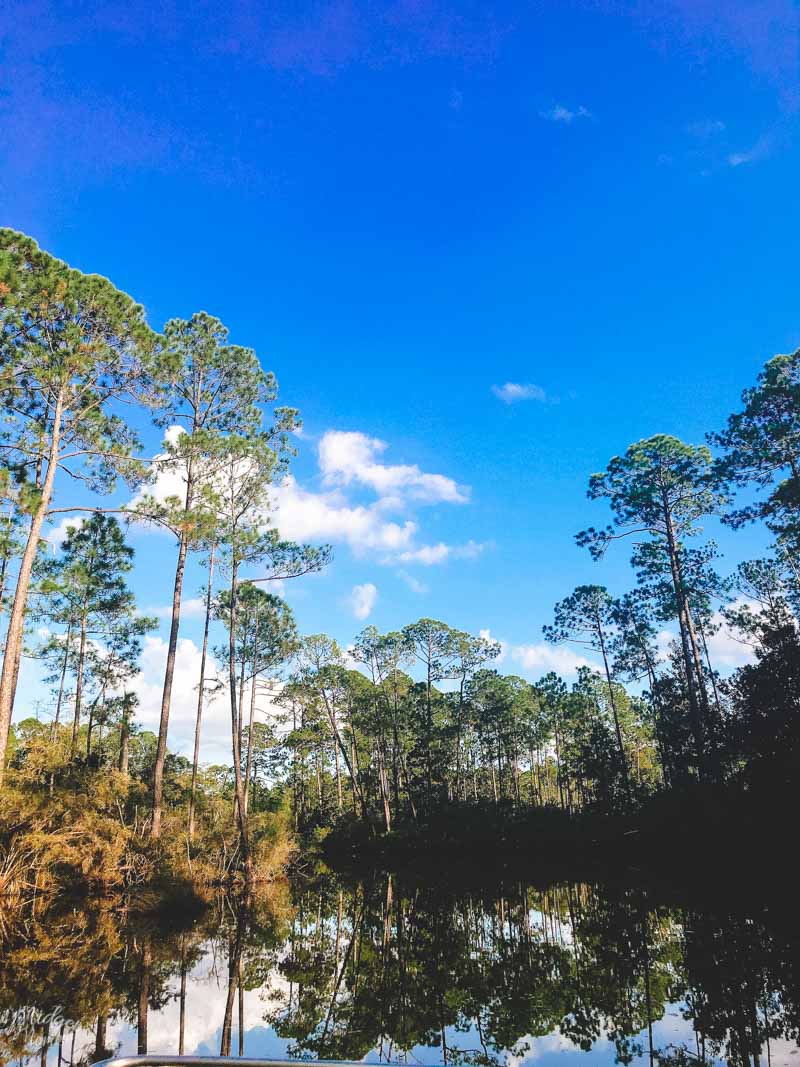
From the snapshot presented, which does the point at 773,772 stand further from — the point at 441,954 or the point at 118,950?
the point at 118,950

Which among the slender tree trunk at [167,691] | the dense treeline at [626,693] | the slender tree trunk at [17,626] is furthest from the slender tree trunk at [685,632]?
the slender tree trunk at [17,626]

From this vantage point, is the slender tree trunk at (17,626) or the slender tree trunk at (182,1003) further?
the slender tree trunk at (17,626)

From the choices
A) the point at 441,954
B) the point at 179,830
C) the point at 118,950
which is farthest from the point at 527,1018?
the point at 179,830

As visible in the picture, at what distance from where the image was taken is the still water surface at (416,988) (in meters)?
5.75

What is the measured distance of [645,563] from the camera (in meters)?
21.4

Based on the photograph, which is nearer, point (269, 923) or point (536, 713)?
point (269, 923)

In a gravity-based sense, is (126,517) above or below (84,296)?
below

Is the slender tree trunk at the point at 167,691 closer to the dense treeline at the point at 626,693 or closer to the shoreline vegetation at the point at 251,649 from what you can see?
the shoreline vegetation at the point at 251,649

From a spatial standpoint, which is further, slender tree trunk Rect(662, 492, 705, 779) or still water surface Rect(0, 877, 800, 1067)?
slender tree trunk Rect(662, 492, 705, 779)

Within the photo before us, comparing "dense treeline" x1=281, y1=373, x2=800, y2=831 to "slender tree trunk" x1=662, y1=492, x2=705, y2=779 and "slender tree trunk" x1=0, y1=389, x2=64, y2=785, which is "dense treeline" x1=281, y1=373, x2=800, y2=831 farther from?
"slender tree trunk" x1=0, y1=389, x2=64, y2=785

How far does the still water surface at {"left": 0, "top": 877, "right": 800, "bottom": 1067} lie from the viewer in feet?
18.9

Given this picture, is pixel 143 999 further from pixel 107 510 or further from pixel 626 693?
pixel 626 693

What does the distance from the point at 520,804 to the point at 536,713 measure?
9.85 metres

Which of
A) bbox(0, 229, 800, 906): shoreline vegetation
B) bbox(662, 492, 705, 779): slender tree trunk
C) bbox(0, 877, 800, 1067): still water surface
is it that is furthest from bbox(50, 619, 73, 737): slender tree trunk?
bbox(662, 492, 705, 779): slender tree trunk
